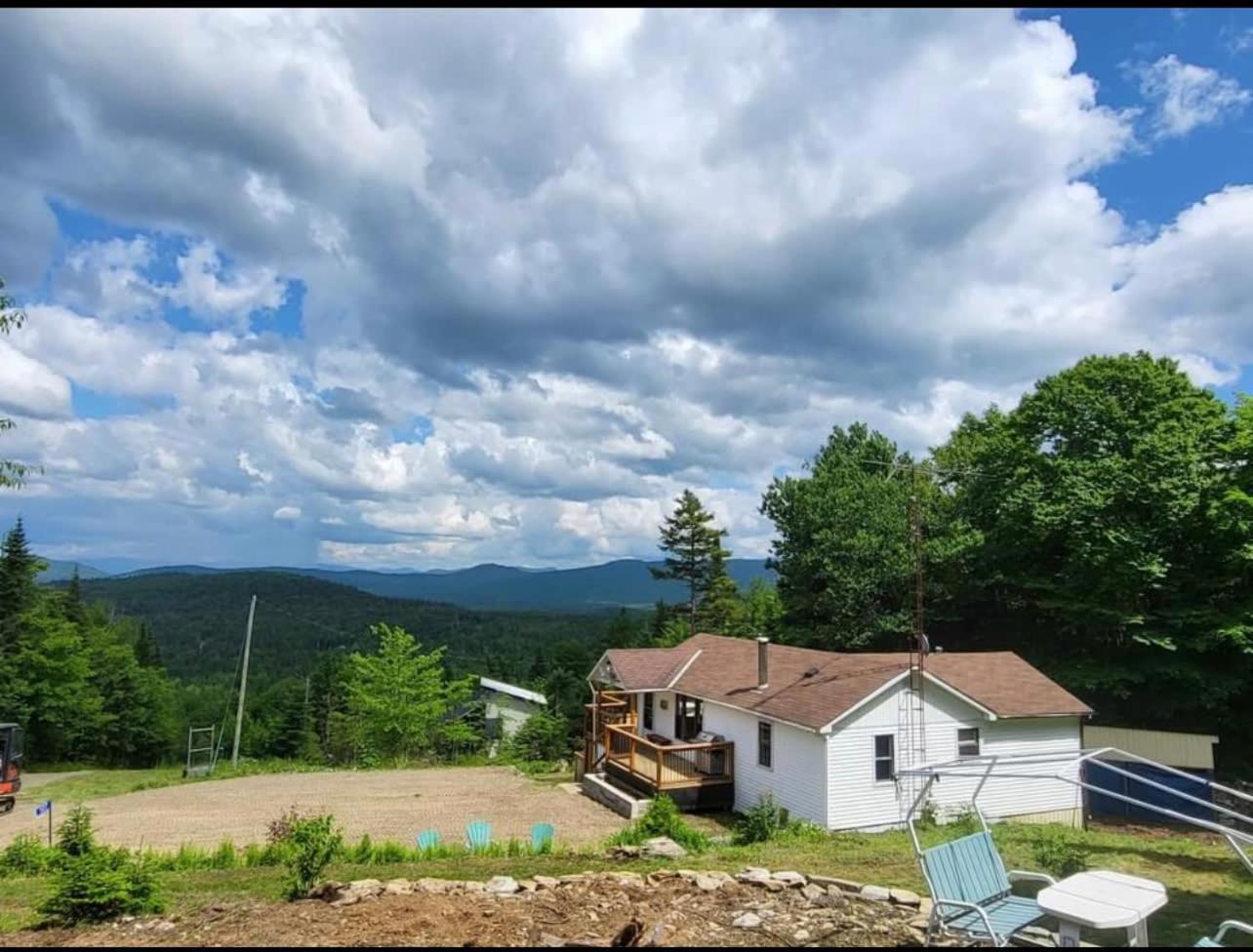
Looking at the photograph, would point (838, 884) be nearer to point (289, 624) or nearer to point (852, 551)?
point (852, 551)

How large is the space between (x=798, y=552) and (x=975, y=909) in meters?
30.4

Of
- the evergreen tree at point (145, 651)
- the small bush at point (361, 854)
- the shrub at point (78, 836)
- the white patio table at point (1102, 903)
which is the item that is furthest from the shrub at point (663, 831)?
the evergreen tree at point (145, 651)

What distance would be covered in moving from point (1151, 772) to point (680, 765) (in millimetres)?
11312

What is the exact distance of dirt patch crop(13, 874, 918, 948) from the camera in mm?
6195

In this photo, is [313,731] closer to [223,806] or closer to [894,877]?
[223,806]

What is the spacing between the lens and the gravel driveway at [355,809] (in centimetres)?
1670

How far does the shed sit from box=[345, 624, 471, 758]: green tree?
28.0m

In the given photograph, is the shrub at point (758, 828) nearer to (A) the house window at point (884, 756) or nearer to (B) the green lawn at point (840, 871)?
(B) the green lawn at point (840, 871)

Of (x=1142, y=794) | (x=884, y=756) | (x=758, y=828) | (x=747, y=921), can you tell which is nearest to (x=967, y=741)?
(x=884, y=756)

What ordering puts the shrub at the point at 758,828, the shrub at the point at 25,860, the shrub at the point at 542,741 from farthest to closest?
the shrub at the point at 542,741 < the shrub at the point at 758,828 < the shrub at the point at 25,860

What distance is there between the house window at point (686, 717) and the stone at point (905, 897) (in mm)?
15040

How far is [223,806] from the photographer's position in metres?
20.9

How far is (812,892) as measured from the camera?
8008 mm

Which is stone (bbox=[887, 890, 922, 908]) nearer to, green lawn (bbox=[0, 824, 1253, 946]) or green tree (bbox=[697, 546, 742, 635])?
green lawn (bbox=[0, 824, 1253, 946])
